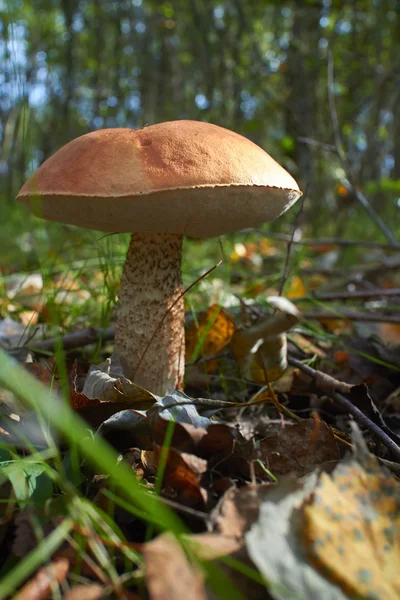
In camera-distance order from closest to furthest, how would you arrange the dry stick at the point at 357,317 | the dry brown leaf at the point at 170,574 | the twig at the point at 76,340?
the dry brown leaf at the point at 170,574 → the twig at the point at 76,340 → the dry stick at the point at 357,317

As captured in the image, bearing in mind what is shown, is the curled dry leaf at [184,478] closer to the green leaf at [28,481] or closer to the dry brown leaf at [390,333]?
the green leaf at [28,481]

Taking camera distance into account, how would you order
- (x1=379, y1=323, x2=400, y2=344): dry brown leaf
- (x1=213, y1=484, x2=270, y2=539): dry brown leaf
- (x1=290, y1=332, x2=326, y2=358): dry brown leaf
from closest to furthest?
(x1=213, y1=484, x2=270, y2=539): dry brown leaf, (x1=290, y1=332, x2=326, y2=358): dry brown leaf, (x1=379, y1=323, x2=400, y2=344): dry brown leaf

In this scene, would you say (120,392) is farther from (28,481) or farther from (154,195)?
(154,195)

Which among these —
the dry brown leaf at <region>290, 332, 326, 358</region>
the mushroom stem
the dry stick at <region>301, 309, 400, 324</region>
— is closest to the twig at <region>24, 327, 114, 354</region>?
the mushroom stem

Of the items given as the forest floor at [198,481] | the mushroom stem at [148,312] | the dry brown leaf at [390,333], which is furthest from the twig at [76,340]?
the dry brown leaf at [390,333]

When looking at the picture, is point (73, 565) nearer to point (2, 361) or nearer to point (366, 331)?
point (2, 361)

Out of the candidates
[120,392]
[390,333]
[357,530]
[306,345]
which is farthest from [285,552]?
[390,333]

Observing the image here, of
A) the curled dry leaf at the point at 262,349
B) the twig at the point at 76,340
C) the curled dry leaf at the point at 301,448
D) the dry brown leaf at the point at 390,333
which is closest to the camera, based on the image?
the curled dry leaf at the point at 301,448

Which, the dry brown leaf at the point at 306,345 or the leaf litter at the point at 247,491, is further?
the dry brown leaf at the point at 306,345

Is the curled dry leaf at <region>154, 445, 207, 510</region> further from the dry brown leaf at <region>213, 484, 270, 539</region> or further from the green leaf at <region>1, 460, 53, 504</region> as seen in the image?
the green leaf at <region>1, 460, 53, 504</region>
